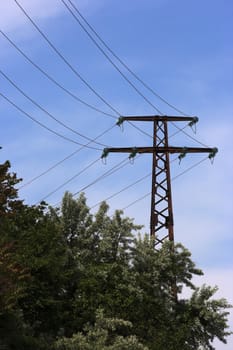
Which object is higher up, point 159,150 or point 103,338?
point 159,150

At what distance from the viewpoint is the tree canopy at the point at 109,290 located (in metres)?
38.9

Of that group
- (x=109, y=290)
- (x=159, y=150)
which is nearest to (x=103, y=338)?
(x=109, y=290)

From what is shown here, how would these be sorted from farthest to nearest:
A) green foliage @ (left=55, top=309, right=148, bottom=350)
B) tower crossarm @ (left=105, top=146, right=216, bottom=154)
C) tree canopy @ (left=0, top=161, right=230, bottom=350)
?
1. tower crossarm @ (left=105, top=146, right=216, bottom=154)
2. tree canopy @ (left=0, top=161, right=230, bottom=350)
3. green foliage @ (left=55, top=309, right=148, bottom=350)

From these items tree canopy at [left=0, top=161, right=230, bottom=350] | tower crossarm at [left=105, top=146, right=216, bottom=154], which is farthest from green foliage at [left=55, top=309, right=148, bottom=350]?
tower crossarm at [left=105, top=146, right=216, bottom=154]

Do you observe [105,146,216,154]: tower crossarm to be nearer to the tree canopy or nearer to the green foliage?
the tree canopy

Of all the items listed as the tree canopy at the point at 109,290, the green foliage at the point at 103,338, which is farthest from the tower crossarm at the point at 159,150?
the green foliage at the point at 103,338

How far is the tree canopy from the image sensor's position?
38875 millimetres

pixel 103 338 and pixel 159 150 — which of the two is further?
pixel 159 150

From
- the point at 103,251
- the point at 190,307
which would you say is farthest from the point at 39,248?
the point at 190,307

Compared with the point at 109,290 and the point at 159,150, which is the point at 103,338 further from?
the point at 159,150

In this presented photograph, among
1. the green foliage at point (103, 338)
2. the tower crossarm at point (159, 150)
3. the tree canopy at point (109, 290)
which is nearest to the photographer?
the green foliage at point (103, 338)

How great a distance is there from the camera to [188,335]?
41.1 meters

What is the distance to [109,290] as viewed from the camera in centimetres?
4238

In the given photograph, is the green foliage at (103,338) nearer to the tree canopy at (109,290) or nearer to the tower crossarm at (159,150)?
the tree canopy at (109,290)
